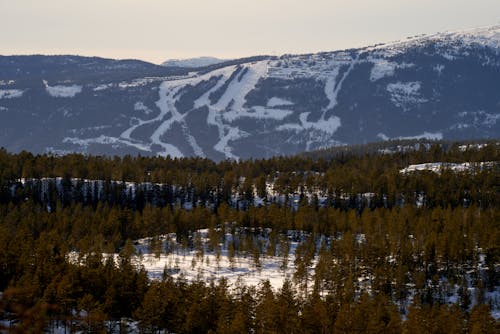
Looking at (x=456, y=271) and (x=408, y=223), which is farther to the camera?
(x=408, y=223)

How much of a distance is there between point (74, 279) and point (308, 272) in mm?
64846

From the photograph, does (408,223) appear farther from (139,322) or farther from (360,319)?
(139,322)

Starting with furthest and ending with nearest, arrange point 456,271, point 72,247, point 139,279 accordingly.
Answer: point 72,247
point 456,271
point 139,279

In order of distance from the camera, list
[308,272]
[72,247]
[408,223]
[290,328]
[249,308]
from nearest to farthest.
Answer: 1. [290,328]
2. [249,308]
3. [308,272]
4. [72,247]
5. [408,223]

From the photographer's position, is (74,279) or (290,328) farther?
(74,279)

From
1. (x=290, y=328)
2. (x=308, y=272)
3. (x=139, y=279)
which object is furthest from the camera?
(x=308, y=272)

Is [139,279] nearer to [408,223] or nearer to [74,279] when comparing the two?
[74,279]

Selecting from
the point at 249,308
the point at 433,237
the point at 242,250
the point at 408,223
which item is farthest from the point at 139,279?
the point at 408,223

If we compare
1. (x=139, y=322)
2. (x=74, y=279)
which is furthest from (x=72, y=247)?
(x=139, y=322)

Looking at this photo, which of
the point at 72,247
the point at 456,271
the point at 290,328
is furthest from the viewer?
the point at 72,247

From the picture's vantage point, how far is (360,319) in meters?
114

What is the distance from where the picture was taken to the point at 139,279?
130250mm

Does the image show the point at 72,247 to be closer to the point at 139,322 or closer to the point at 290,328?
the point at 139,322

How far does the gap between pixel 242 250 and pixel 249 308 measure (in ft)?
233
